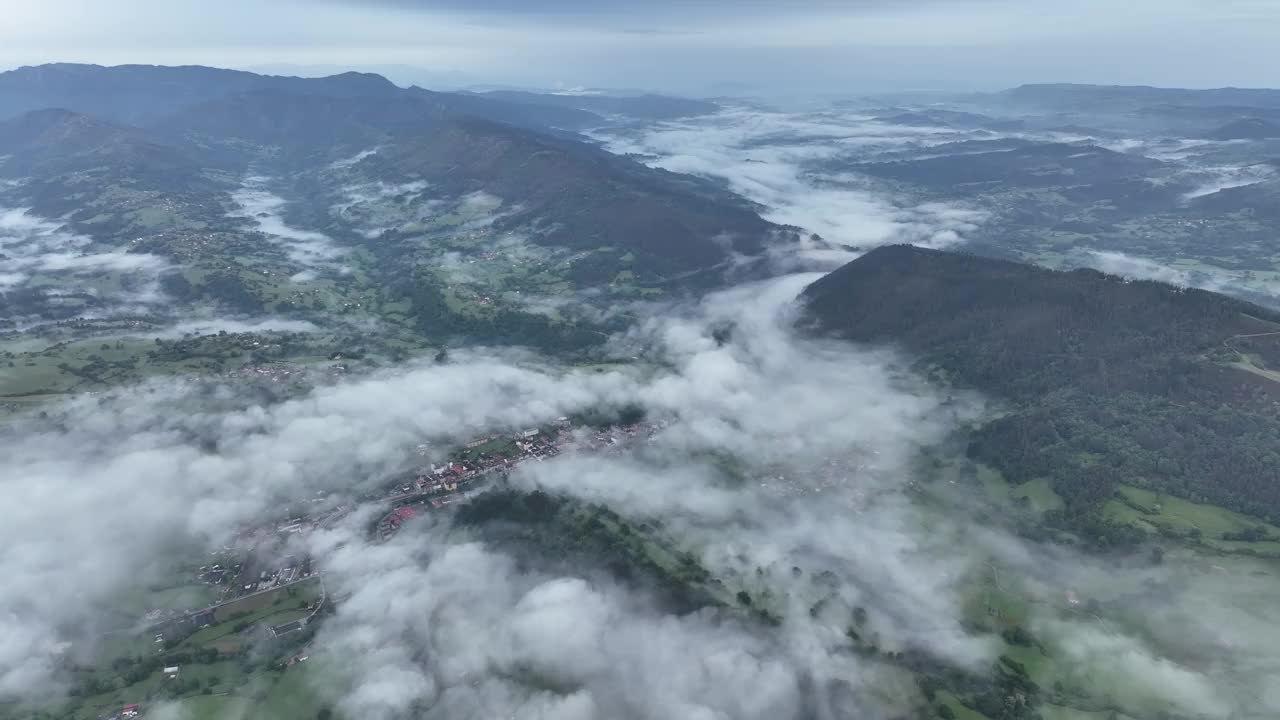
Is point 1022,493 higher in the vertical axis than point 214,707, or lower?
higher

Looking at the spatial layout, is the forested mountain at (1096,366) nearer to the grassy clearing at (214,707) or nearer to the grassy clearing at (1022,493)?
the grassy clearing at (1022,493)

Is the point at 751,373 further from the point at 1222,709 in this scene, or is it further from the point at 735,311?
the point at 1222,709

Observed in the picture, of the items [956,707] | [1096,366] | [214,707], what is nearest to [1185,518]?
[1096,366]

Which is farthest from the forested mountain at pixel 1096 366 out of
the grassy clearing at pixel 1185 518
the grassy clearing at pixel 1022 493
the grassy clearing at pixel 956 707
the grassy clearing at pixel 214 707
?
the grassy clearing at pixel 214 707

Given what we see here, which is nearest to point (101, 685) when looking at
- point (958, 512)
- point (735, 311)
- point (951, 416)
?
point (958, 512)

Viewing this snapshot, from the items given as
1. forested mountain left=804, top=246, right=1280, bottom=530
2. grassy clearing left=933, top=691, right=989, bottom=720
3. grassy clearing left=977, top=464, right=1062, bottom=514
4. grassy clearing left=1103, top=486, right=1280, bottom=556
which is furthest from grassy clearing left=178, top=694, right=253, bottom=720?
grassy clearing left=1103, top=486, right=1280, bottom=556

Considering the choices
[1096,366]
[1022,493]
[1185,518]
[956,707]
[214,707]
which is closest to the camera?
[956,707]

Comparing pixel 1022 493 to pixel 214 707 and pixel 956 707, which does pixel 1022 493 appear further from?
pixel 214 707

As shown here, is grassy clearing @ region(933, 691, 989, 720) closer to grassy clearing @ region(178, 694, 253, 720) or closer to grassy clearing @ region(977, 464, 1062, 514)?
grassy clearing @ region(977, 464, 1062, 514)
